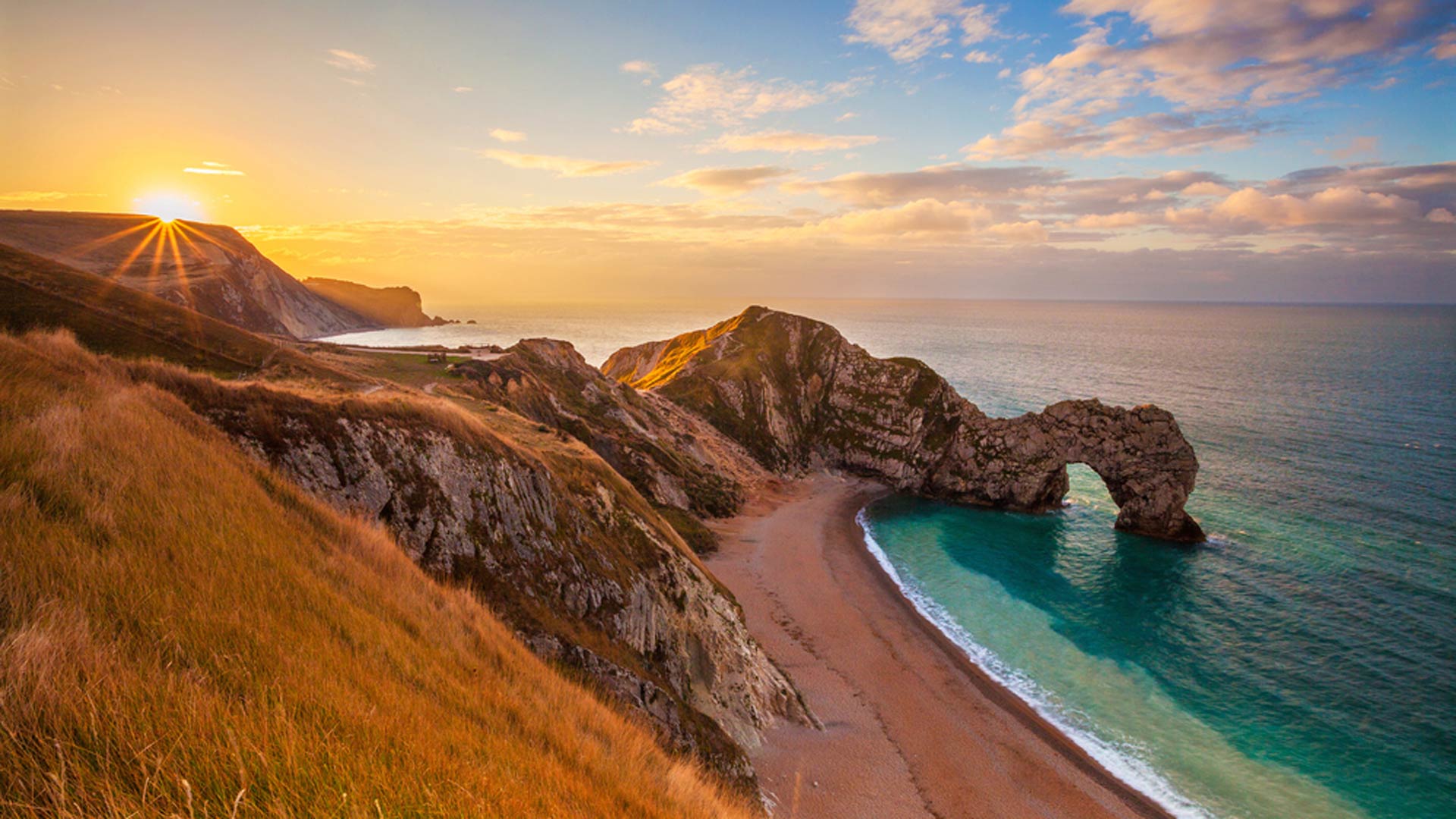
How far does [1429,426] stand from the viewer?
8362cm

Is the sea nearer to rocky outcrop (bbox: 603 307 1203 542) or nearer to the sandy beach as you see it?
the sandy beach

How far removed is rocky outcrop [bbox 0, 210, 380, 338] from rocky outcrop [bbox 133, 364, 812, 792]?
97.3 metres

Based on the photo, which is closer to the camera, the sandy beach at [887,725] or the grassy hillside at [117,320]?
the grassy hillside at [117,320]

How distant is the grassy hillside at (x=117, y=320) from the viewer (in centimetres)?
2172

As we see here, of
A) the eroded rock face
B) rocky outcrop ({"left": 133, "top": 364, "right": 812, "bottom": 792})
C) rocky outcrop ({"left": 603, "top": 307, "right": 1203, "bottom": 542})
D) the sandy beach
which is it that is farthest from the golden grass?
rocky outcrop ({"left": 603, "top": 307, "right": 1203, "bottom": 542})

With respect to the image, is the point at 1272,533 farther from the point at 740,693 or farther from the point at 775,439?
the point at 740,693

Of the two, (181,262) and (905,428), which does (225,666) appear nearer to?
(905,428)

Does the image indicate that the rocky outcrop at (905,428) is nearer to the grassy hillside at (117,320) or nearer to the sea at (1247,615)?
the sea at (1247,615)

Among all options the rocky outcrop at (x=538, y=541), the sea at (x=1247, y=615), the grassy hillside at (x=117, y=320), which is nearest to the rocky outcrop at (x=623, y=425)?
the sea at (x=1247, y=615)

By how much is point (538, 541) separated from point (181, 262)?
13827cm

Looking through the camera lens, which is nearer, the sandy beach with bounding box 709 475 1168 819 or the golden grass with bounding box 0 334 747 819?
the golden grass with bounding box 0 334 747 819

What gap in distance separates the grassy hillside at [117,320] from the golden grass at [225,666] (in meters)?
14.7

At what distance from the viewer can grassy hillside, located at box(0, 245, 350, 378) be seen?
21719mm

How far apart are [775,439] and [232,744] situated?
7584cm
